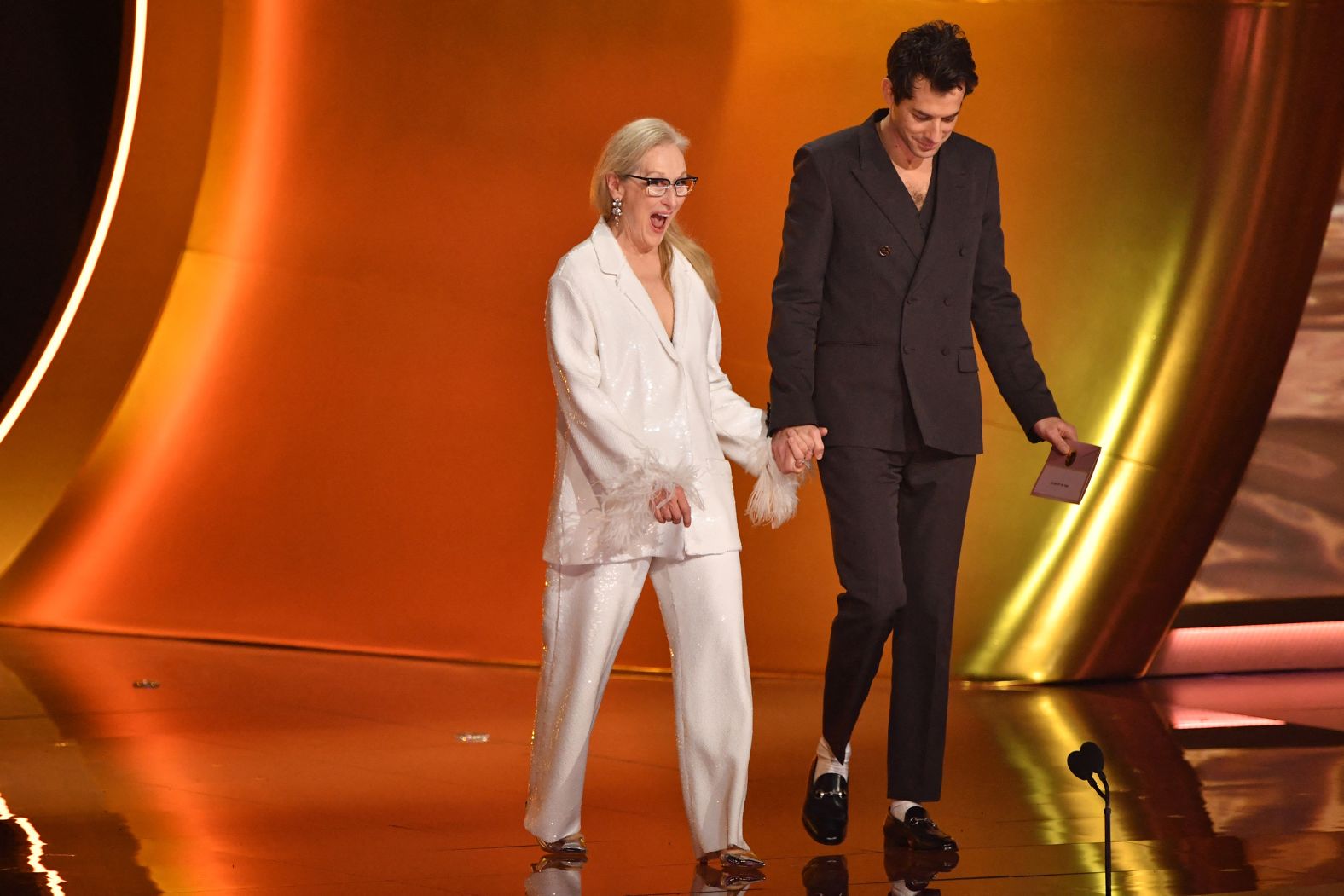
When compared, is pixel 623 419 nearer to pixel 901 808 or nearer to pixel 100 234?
pixel 901 808

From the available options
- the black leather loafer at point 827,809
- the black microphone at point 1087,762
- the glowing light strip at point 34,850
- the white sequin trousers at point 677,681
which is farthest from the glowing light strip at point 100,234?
the black microphone at point 1087,762

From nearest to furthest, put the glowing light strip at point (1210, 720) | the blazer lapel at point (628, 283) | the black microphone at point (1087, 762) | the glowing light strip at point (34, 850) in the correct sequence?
1. the black microphone at point (1087, 762)
2. the glowing light strip at point (34, 850)
3. the blazer lapel at point (628, 283)
4. the glowing light strip at point (1210, 720)

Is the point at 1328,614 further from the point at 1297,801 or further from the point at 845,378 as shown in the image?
the point at 845,378

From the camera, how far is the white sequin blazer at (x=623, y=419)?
11.0ft

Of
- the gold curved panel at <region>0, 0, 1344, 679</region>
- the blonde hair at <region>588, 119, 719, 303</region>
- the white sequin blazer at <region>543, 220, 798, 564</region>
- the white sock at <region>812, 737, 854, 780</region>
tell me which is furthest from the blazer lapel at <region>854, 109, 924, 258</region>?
the gold curved panel at <region>0, 0, 1344, 679</region>

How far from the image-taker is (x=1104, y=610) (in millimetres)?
5957

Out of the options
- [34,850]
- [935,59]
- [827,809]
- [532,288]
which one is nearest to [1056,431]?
[935,59]

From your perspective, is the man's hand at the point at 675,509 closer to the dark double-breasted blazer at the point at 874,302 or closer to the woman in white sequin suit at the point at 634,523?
the woman in white sequin suit at the point at 634,523

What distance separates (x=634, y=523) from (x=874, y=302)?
79 centimetres

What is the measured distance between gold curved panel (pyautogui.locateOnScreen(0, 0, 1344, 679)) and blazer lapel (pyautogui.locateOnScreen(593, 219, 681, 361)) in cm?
223

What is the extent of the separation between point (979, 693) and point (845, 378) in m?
2.42

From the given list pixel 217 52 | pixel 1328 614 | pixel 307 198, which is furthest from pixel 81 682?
pixel 1328 614

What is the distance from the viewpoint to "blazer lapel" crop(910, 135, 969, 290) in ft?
12.2

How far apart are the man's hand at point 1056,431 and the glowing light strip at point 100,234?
3673 millimetres
